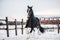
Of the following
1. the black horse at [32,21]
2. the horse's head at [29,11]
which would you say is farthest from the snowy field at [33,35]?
the horse's head at [29,11]

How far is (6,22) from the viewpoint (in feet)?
5.49

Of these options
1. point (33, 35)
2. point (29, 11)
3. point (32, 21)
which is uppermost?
point (29, 11)

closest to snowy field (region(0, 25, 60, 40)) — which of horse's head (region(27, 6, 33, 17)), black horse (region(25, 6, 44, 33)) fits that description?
black horse (region(25, 6, 44, 33))

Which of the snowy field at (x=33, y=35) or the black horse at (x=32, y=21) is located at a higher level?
the black horse at (x=32, y=21)

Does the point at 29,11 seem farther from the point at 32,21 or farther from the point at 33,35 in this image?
the point at 33,35

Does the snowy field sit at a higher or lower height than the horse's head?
lower

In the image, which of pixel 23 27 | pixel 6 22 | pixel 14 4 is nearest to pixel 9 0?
pixel 14 4

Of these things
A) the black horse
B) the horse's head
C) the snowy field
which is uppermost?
the horse's head

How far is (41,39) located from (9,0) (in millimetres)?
836

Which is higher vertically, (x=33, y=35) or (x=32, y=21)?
(x=32, y=21)

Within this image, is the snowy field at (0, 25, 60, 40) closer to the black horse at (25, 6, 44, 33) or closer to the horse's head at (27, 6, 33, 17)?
the black horse at (25, 6, 44, 33)

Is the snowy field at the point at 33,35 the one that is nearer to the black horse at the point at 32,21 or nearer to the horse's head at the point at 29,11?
the black horse at the point at 32,21

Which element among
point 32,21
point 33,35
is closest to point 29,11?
point 32,21

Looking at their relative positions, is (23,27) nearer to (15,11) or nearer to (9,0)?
(15,11)
